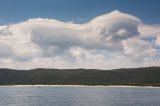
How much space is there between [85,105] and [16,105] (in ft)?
72.9

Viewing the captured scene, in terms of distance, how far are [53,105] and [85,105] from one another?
1026 cm

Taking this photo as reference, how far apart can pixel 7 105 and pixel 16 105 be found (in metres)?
2.86

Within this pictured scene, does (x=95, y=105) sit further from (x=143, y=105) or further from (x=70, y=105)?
(x=143, y=105)

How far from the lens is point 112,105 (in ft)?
377

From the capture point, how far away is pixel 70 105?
114 meters

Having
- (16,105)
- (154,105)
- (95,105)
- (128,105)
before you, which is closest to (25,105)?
(16,105)

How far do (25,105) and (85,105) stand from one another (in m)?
19.4

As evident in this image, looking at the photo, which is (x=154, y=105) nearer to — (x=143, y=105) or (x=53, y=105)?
(x=143, y=105)

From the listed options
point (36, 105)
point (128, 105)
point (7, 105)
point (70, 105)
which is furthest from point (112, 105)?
point (7, 105)

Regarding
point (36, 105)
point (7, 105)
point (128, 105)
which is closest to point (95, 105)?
point (128, 105)

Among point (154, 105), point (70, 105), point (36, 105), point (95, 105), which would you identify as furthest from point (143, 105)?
point (36, 105)

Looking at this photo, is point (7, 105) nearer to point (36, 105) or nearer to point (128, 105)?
point (36, 105)

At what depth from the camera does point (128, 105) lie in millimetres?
114188

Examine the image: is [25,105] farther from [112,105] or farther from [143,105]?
[143,105]
